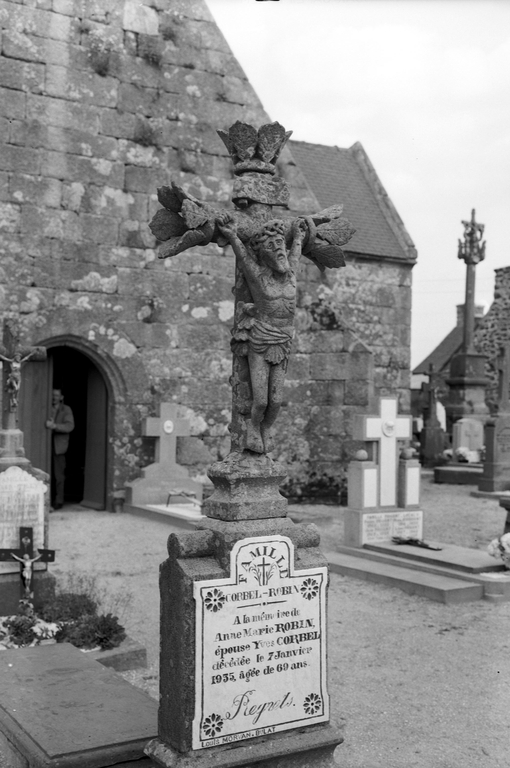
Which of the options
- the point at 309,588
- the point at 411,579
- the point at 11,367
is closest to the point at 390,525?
the point at 411,579

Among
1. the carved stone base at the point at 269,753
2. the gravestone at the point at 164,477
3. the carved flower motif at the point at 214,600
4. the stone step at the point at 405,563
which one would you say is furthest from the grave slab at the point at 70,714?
the gravestone at the point at 164,477

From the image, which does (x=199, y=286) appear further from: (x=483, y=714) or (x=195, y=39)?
(x=483, y=714)

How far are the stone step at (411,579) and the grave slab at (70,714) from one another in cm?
321

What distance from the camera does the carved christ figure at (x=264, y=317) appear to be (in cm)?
388

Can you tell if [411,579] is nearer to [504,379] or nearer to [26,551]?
[26,551]

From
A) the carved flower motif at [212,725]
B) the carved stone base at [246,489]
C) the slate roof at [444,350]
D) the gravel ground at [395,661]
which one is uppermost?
the slate roof at [444,350]

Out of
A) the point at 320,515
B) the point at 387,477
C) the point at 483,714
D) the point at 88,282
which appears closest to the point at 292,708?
the point at 483,714

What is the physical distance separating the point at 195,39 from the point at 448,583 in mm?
8474

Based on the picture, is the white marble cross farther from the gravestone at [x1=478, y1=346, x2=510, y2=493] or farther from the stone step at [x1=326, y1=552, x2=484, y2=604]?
the gravestone at [x1=478, y1=346, x2=510, y2=493]

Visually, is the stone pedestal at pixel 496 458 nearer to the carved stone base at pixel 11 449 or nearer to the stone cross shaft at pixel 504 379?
the stone cross shaft at pixel 504 379

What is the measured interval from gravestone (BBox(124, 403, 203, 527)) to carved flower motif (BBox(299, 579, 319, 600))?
7.46m

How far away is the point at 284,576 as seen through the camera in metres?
3.70

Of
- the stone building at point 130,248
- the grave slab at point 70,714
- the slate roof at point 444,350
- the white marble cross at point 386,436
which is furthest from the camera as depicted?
the slate roof at point 444,350

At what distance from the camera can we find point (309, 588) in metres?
3.77
